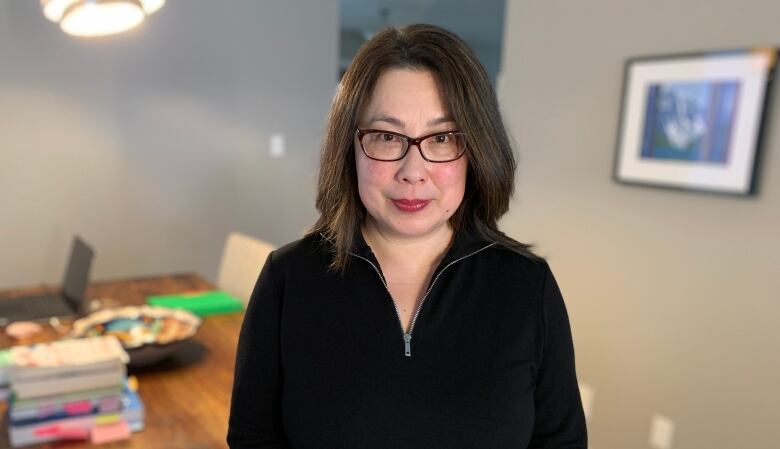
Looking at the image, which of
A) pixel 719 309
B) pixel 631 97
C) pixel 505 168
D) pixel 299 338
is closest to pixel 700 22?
pixel 631 97

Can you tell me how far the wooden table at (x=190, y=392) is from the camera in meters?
1.21

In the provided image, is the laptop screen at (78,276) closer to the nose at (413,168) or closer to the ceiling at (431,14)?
the nose at (413,168)

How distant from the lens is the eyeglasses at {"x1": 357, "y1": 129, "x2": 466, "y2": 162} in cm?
90

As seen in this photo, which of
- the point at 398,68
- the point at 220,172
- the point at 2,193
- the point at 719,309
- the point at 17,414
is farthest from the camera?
the point at 220,172

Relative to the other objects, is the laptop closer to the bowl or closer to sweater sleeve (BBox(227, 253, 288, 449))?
the bowl

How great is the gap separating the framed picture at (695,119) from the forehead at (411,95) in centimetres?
128

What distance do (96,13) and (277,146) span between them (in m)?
1.94

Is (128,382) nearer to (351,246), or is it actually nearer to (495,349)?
(351,246)

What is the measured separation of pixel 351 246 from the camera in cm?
98

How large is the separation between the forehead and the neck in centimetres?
22

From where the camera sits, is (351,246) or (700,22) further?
(700,22)

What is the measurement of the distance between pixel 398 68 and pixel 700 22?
4.64ft

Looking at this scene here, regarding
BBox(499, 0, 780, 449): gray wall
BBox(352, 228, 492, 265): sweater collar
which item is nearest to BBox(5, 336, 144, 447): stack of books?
BBox(352, 228, 492, 265): sweater collar

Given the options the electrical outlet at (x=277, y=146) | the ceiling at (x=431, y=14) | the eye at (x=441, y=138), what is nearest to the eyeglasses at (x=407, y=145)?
the eye at (x=441, y=138)
